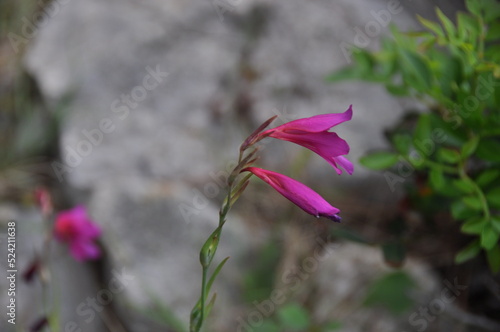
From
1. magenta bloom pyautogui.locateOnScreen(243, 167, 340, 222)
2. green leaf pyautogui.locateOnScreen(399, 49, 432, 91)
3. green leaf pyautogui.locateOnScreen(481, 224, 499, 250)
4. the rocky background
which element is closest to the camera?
magenta bloom pyautogui.locateOnScreen(243, 167, 340, 222)

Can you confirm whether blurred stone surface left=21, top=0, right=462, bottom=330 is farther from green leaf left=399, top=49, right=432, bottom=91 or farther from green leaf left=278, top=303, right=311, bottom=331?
green leaf left=399, top=49, right=432, bottom=91

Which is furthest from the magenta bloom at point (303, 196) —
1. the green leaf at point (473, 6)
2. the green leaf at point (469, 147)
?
the green leaf at point (473, 6)

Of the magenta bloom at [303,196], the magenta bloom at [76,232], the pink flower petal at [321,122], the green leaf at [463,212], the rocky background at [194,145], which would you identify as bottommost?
the rocky background at [194,145]

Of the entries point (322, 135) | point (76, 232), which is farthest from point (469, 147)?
point (76, 232)

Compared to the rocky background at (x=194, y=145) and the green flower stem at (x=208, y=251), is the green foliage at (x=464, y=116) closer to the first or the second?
the green flower stem at (x=208, y=251)

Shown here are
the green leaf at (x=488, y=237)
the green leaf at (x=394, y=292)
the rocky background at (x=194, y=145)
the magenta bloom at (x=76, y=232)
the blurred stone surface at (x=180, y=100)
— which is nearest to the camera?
the green leaf at (x=488, y=237)

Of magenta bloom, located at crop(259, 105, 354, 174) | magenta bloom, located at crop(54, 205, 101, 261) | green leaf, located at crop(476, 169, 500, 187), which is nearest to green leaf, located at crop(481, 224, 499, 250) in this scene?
green leaf, located at crop(476, 169, 500, 187)

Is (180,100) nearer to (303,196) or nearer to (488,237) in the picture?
(488,237)
